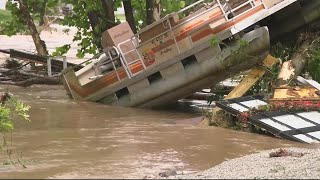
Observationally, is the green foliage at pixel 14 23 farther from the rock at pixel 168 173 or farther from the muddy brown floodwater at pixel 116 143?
the rock at pixel 168 173

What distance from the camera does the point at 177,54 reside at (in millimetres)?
17891

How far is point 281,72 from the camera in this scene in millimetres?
16359

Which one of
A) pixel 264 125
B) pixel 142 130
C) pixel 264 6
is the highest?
pixel 264 6

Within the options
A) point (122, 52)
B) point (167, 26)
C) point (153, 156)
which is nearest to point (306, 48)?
point (167, 26)

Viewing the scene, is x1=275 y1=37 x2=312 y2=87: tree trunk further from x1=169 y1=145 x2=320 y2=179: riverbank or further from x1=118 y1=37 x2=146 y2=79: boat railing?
x1=169 y1=145 x2=320 y2=179: riverbank

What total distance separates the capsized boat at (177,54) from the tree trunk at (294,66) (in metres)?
0.89

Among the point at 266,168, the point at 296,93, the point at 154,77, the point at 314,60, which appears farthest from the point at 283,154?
the point at 154,77

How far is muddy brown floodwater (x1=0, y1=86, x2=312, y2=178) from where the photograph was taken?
29.2ft

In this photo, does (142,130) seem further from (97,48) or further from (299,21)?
(97,48)

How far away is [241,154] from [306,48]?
7.31 m

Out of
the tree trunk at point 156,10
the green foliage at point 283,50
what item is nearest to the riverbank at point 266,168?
the green foliage at point 283,50

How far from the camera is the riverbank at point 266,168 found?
7984 mm

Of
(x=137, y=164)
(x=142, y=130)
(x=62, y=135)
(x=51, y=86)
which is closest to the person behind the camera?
(x=137, y=164)

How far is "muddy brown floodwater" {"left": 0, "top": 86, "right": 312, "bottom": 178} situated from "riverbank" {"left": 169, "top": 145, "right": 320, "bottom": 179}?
0.53m
